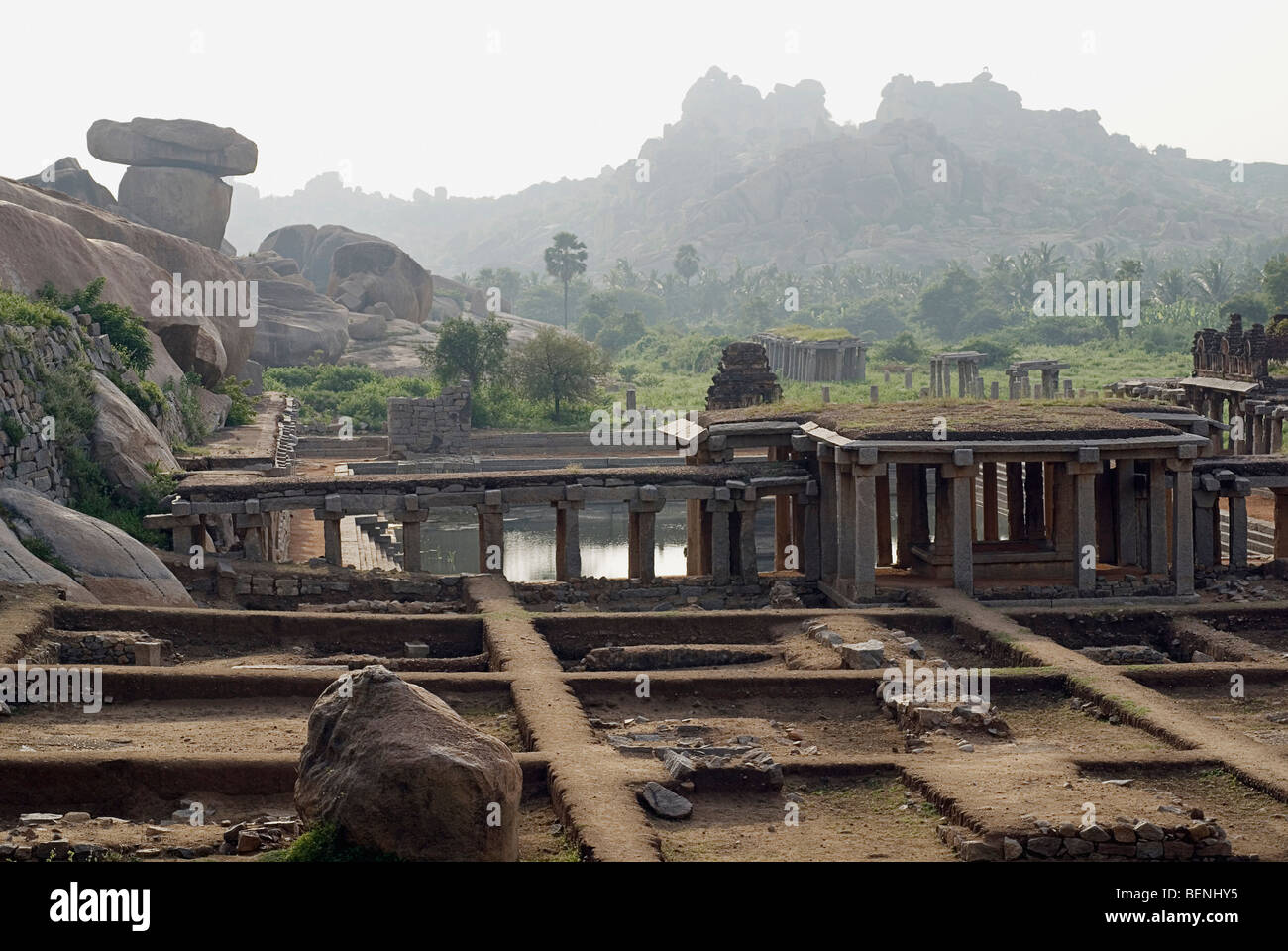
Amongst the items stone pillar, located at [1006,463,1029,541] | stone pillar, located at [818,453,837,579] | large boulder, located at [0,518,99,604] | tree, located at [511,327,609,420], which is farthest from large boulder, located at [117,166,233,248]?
large boulder, located at [0,518,99,604]

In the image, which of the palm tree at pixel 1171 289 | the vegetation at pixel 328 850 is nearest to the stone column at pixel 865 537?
the vegetation at pixel 328 850

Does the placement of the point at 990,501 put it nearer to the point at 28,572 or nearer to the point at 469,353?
the point at 28,572

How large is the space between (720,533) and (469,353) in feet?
112

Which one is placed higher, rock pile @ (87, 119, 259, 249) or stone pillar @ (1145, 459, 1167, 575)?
rock pile @ (87, 119, 259, 249)

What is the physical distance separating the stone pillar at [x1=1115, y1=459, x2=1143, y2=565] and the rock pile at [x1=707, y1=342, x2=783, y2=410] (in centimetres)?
735

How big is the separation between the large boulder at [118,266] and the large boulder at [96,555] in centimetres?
895

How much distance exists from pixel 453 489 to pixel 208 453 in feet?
25.3

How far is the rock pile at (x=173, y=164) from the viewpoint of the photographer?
6581 cm

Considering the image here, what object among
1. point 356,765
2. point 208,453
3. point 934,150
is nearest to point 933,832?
point 356,765

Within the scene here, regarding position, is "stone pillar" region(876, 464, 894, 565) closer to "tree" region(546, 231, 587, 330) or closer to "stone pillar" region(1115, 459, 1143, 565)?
"stone pillar" region(1115, 459, 1143, 565)

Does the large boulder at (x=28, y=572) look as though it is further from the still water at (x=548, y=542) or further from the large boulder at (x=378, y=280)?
the large boulder at (x=378, y=280)

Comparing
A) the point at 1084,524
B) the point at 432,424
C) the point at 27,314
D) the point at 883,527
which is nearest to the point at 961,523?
the point at 1084,524

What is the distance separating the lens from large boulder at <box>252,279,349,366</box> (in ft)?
199
